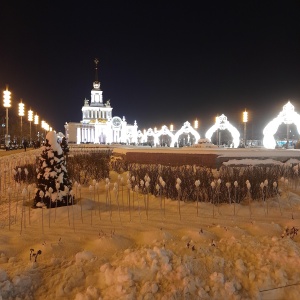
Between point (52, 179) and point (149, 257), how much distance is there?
3.77 m

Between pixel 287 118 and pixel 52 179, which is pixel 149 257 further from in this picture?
pixel 287 118

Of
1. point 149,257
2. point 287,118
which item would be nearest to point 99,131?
point 287,118

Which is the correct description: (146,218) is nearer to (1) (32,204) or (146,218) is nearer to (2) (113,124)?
(1) (32,204)

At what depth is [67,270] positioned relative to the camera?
436 centimetres

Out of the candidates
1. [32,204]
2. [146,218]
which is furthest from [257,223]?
[32,204]

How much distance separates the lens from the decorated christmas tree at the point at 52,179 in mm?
7277

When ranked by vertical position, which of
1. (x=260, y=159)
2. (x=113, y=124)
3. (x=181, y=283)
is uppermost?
(x=113, y=124)

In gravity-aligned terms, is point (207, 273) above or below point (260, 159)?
below

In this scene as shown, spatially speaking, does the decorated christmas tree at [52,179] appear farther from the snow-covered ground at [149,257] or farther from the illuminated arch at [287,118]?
the illuminated arch at [287,118]

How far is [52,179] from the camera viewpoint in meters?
7.48

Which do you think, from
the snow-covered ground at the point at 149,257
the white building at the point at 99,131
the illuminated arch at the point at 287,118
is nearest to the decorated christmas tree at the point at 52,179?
the snow-covered ground at the point at 149,257

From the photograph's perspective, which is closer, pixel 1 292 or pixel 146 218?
pixel 1 292

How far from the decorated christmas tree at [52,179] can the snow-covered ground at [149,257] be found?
48 centimetres

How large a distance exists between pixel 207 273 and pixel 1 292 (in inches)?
101
